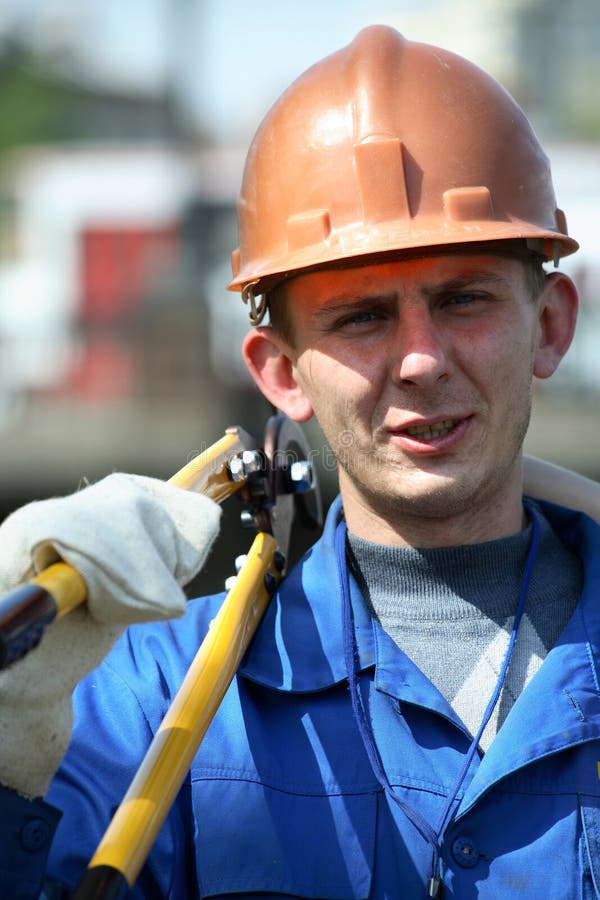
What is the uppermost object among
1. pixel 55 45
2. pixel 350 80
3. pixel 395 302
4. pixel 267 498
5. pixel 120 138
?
pixel 55 45

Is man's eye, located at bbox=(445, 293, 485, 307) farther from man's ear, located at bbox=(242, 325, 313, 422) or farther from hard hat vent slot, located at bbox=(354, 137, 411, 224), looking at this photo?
man's ear, located at bbox=(242, 325, 313, 422)

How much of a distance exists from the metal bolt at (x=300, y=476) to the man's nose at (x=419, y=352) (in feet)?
1.32

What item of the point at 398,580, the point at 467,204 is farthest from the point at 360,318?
the point at 398,580

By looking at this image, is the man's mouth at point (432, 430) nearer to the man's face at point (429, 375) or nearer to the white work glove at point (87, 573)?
the man's face at point (429, 375)

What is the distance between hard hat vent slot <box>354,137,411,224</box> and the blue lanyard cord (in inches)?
25.6

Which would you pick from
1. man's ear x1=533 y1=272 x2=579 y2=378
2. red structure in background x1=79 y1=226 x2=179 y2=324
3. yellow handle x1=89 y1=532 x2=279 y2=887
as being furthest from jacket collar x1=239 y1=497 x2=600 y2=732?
red structure in background x1=79 y1=226 x2=179 y2=324

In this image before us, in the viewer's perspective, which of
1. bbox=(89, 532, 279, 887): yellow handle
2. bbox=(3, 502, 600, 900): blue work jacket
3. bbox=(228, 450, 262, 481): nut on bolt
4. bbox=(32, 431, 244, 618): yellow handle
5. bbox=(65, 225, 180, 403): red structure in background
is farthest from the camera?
bbox=(65, 225, 180, 403): red structure in background

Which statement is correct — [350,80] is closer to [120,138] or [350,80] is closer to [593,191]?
[593,191]

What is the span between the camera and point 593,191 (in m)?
22.0

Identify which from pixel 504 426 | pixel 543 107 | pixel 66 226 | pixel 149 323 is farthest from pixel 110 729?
pixel 543 107

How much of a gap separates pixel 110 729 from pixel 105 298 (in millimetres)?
22061

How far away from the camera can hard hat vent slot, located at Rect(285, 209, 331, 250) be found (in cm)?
240

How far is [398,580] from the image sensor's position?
8.05 ft

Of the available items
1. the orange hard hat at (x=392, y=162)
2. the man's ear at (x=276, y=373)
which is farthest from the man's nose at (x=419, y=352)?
the man's ear at (x=276, y=373)
